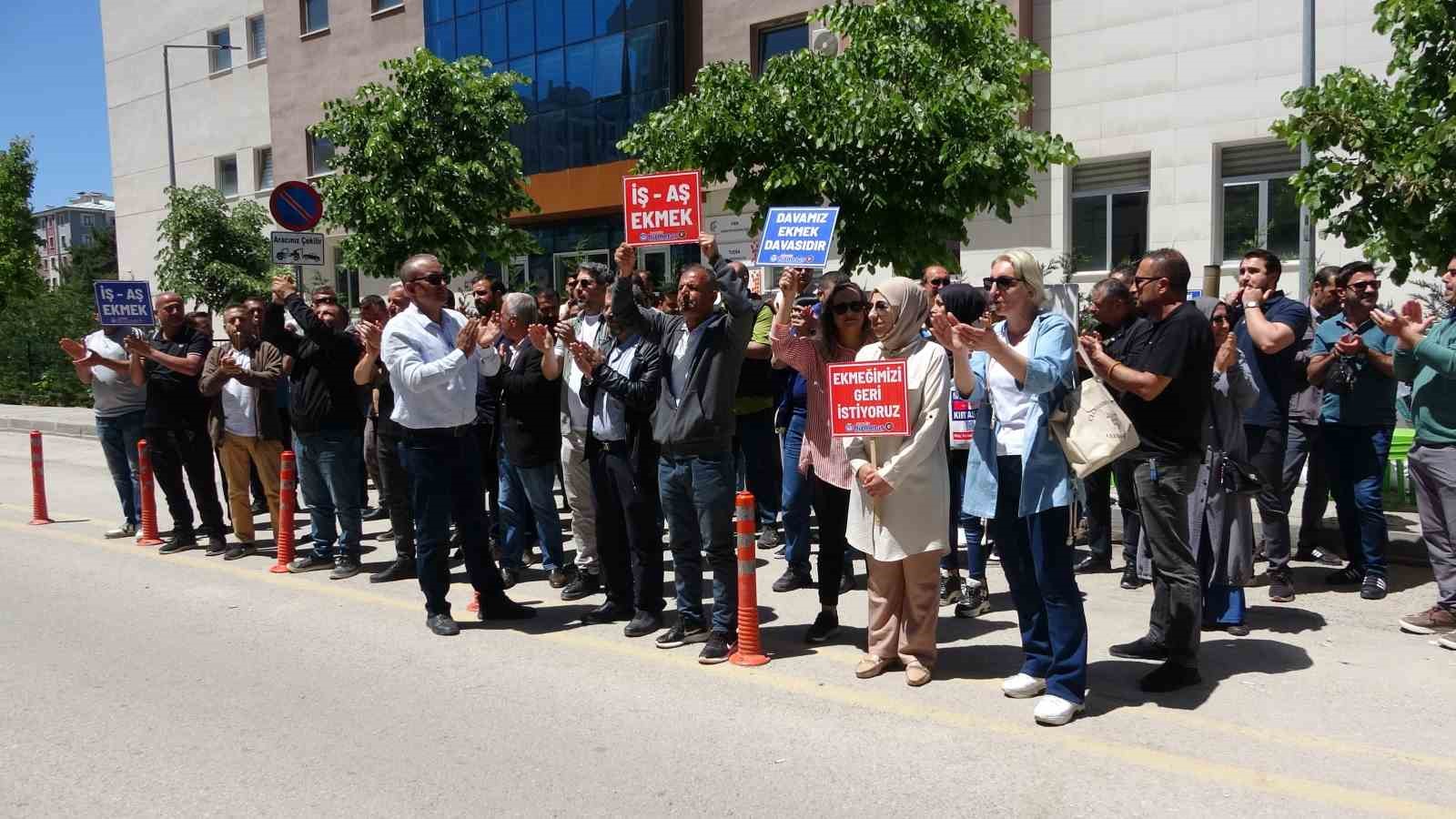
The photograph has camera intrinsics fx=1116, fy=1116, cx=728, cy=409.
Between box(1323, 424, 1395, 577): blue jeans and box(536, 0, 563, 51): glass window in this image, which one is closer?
box(1323, 424, 1395, 577): blue jeans

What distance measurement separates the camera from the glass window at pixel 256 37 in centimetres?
3494

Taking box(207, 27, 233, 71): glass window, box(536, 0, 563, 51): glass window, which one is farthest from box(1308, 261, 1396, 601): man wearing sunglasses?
box(207, 27, 233, 71): glass window

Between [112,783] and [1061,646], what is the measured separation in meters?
4.05

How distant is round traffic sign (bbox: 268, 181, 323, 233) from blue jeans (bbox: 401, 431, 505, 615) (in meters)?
7.66

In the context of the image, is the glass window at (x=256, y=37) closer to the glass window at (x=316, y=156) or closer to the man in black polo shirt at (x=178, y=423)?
the glass window at (x=316, y=156)

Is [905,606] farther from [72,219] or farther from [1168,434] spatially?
[72,219]

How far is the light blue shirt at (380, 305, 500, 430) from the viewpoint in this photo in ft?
21.3

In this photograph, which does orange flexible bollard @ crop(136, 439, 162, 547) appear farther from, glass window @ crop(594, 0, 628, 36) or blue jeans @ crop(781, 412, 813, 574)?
glass window @ crop(594, 0, 628, 36)

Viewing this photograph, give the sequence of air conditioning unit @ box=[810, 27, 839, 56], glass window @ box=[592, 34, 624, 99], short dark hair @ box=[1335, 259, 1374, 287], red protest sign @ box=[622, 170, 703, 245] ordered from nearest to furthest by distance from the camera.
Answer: short dark hair @ box=[1335, 259, 1374, 287], red protest sign @ box=[622, 170, 703, 245], air conditioning unit @ box=[810, 27, 839, 56], glass window @ box=[592, 34, 624, 99]

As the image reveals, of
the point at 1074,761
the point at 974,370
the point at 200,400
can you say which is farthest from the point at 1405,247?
the point at 200,400

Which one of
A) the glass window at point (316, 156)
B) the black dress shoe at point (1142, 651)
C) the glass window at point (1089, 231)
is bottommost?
the black dress shoe at point (1142, 651)

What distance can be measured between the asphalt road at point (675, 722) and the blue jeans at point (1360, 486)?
36cm

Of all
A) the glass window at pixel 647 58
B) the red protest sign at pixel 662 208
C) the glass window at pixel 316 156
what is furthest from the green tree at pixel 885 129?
the glass window at pixel 316 156

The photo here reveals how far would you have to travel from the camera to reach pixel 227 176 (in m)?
36.5
